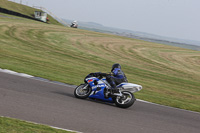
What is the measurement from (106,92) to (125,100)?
0.73 metres

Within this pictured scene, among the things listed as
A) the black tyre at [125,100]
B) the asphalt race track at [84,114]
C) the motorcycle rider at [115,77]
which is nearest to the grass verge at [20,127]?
the asphalt race track at [84,114]

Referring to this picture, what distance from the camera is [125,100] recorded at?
390 inches

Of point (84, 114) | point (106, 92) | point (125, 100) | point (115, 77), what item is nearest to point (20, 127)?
point (84, 114)

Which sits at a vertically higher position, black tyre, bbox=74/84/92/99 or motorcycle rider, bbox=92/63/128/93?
motorcycle rider, bbox=92/63/128/93

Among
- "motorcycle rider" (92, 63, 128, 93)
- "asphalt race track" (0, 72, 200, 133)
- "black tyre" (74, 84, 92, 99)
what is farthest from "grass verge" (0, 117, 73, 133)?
"motorcycle rider" (92, 63, 128, 93)

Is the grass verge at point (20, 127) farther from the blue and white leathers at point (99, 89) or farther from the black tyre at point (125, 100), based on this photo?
the blue and white leathers at point (99, 89)

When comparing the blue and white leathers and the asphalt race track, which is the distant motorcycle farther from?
the asphalt race track

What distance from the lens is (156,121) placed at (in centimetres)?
850

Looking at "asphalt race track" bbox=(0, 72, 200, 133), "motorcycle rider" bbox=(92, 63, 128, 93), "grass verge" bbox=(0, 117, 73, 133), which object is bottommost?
"asphalt race track" bbox=(0, 72, 200, 133)

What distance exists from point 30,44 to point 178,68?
14307 millimetres

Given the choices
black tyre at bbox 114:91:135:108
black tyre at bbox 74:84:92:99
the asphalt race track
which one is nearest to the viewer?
the asphalt race track

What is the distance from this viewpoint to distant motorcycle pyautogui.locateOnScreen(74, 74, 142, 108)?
9.75m

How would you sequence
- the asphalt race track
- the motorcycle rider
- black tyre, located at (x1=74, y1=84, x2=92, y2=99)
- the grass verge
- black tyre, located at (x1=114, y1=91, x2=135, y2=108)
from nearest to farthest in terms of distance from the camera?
1. the grass verge
2. the asphalt race track
3. black tyre, located at (x1=114, y1=91, x2=135, y2=108)
4. the motorcycle rider
5. black tyre, located at (x1=74, y1=84, x2=92, y2=99)

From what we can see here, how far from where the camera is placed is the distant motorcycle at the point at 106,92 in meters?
9.75
